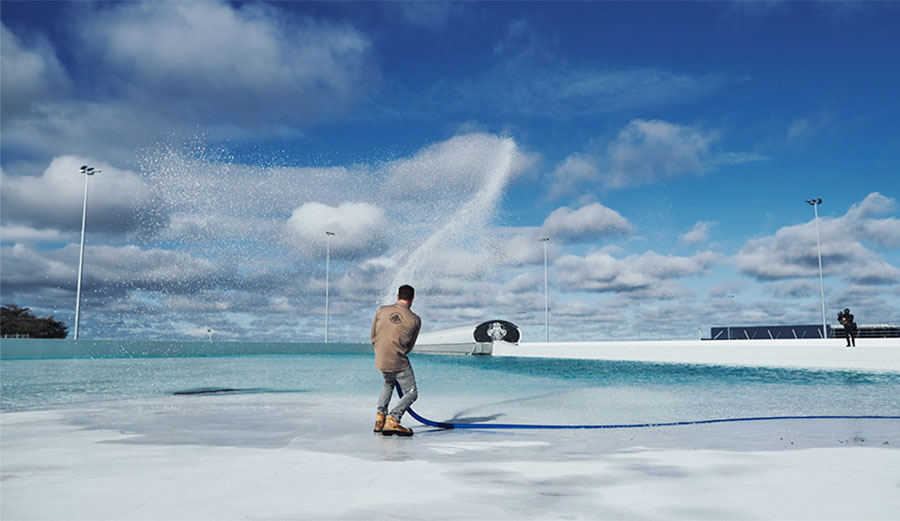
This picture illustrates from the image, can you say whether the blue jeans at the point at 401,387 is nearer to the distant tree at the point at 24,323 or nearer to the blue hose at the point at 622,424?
the blue hose at the point at 622,424

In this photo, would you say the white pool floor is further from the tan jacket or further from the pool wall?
the pool wall

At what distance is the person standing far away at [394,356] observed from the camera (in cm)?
805

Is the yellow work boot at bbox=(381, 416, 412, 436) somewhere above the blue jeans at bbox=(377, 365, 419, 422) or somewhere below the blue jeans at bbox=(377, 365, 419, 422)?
below

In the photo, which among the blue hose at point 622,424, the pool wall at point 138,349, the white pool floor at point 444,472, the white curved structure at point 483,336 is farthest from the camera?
the white curved structure at point 483,336

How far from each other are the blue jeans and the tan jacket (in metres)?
0.13

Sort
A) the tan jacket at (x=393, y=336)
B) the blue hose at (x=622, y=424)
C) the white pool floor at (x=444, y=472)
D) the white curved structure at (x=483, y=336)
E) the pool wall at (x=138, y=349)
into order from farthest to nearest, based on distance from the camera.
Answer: the white curved structure at (x=483, y=336) → the pool wall at (x=138, y=349) → the blue hose at (x=622, y=424) → the tan jacket at (x=393, y=336) → the white pool floor at (x=444, y=472)

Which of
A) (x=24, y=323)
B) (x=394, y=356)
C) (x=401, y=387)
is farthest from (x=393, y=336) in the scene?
(x=24, y=323)

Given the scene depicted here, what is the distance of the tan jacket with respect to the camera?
26.6ft

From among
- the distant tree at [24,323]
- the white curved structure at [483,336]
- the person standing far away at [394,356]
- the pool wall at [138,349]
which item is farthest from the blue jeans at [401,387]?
the distant tree at [24,323]

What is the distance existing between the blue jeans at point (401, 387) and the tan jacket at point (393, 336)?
0.41ft

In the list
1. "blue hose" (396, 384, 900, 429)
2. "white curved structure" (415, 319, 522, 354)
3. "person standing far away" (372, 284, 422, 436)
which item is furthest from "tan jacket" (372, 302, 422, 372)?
"white curved structure" (415, 319, 522, 354)

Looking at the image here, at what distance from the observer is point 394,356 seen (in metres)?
8.10

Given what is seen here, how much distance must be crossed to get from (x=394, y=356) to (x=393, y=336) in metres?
0.26

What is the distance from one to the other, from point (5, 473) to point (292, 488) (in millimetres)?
2890
